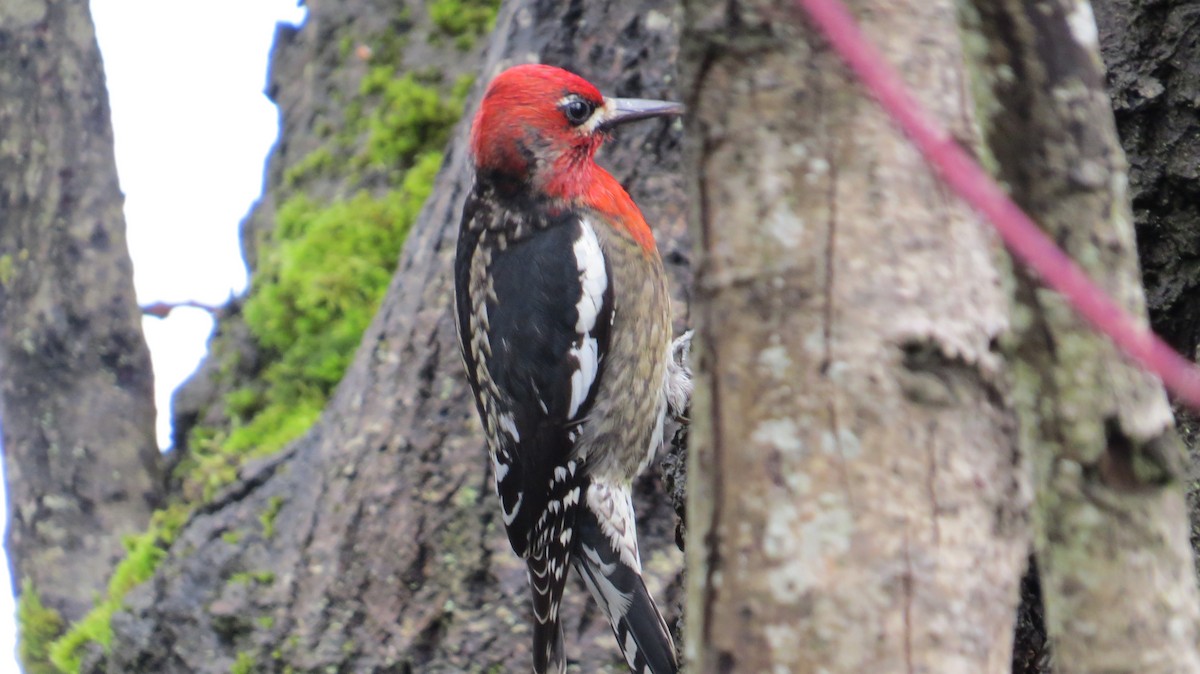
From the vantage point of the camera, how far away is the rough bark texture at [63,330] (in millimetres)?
4055

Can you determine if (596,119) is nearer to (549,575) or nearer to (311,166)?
(549,575)

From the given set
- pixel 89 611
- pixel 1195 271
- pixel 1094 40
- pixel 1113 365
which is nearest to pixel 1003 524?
pixel 1113 365

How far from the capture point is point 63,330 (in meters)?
4.09

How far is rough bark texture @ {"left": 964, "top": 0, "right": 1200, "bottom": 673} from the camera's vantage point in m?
1.06

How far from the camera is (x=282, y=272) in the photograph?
4.33 meters

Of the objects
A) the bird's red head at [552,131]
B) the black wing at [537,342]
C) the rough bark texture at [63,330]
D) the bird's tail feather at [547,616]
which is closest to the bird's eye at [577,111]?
the bird's red head at [552,131]

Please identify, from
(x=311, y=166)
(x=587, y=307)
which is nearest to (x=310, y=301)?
(x=311, y=166)

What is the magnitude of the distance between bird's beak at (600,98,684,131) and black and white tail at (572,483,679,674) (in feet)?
3.31

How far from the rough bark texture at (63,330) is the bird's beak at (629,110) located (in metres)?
1.78

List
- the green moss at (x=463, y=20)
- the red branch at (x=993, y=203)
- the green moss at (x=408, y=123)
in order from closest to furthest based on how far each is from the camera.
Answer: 1. the red branch at (x=993, y=203)
2. the green moss at (x=408, y=123)
3. the green moss at (x=463, y=20)

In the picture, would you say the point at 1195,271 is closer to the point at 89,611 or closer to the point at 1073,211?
the point at 1073,211

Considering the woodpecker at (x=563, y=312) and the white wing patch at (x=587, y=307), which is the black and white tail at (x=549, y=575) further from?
the white wing patch at (x=587, y=307)

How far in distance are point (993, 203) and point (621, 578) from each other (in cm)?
245

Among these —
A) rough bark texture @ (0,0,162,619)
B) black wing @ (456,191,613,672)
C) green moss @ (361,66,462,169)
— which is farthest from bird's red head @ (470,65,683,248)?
rough bark texture @ (0,0,162,619)
